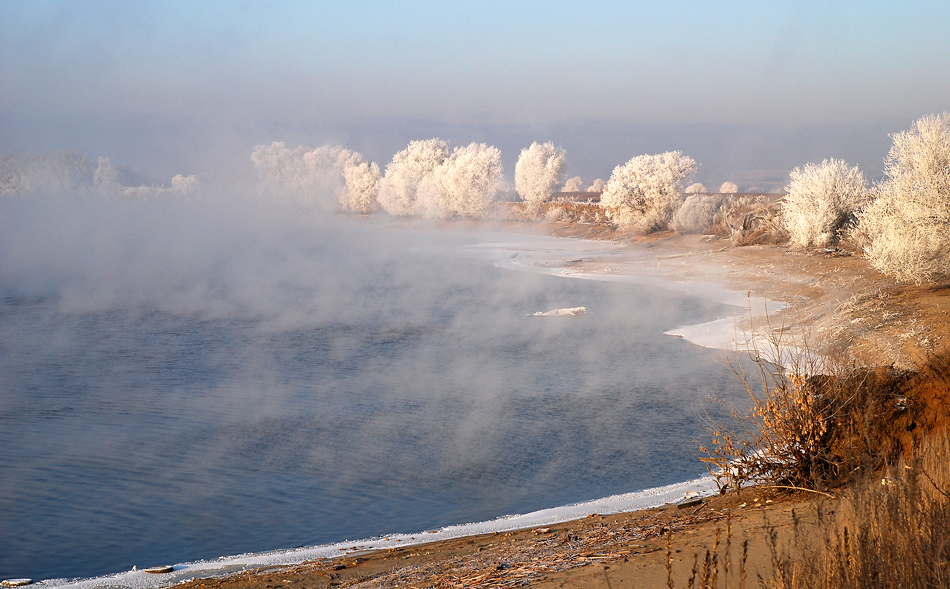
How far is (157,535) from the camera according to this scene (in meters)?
7.39

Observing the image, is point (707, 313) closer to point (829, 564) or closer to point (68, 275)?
point (829, 564)

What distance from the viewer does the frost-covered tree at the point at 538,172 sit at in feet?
200

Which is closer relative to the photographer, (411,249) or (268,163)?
(411,249)

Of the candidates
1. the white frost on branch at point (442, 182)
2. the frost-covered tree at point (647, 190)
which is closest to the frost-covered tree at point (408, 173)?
the white frost on branch at point (442, 182)

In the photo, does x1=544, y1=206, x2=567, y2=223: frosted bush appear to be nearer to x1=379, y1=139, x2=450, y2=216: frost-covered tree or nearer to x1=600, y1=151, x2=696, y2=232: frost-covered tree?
x1=600, y1=151, x2=696, y2=232: frost-covered tree

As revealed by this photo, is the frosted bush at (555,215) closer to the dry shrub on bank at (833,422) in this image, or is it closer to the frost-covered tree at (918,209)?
the frost-covered tree at (918,209)

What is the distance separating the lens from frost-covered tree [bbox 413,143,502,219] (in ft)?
201

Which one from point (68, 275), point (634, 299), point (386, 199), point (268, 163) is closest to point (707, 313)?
point (634, 299)

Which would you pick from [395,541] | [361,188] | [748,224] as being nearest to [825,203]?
[748,224]

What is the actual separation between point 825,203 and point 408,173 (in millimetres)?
47179

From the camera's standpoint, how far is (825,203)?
2575 centimetres

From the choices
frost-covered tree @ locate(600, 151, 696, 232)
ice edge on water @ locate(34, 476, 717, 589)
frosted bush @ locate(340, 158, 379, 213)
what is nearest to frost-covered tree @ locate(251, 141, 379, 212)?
frosted bush @ locate(340, 158, 379, 213)

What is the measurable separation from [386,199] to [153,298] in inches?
1718

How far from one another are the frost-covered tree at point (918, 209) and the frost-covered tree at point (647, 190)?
2299cm
